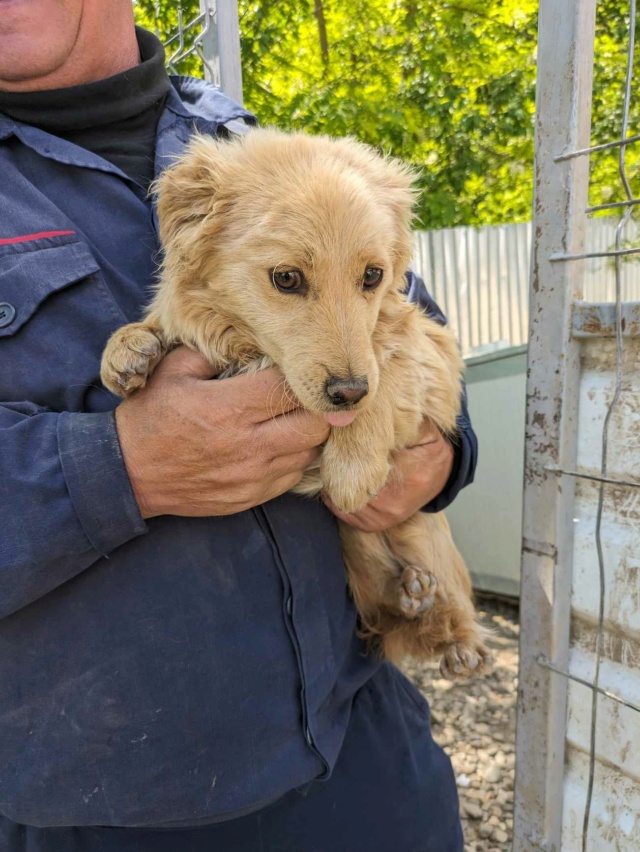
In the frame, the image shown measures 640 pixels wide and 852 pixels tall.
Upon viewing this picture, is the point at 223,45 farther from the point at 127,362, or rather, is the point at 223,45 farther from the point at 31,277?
the point at 127,362

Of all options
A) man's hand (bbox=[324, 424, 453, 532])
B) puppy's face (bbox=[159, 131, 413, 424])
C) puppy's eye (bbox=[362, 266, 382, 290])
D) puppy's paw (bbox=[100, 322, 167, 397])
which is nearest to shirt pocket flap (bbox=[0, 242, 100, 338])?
puppy's paw (bbox=[100, 322, 167, 397])

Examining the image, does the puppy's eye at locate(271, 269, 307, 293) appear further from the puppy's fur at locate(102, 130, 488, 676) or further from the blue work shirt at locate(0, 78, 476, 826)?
the blue work shirt at locate(0, 78, 476, 826)

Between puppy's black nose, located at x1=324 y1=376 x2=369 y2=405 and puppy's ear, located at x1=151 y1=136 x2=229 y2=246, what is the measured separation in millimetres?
624

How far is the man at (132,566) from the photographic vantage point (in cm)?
164

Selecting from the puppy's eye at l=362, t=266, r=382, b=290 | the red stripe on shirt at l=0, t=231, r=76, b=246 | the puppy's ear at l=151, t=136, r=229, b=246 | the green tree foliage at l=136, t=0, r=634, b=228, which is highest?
the green tree foliage at l=136, t=0, r=634, b=228

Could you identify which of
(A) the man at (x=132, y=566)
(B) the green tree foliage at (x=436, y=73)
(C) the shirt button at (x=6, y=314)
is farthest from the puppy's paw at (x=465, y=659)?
(B) the green tree foliage at (x=436, y=73)

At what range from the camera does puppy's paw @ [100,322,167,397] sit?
5.74ft

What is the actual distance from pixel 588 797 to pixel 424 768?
0.50 metres

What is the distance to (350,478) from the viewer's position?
203cm

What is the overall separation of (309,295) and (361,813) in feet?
4.99

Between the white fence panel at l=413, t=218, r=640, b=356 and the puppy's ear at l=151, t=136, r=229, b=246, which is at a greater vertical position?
the puppy's ear at l=151, t=136, r=229, b=246

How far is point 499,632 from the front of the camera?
19.2 feet

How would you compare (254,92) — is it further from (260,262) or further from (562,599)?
(562,599)

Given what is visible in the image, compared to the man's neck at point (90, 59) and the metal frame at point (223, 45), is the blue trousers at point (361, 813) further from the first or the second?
the metal frame at point (223, 45)
